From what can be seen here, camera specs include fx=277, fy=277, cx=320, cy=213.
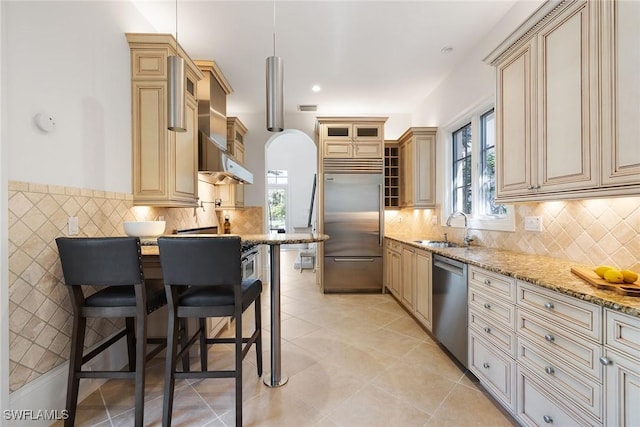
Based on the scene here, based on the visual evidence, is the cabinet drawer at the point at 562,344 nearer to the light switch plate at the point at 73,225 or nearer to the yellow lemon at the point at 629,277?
the yellow lemon at the point at 629,277

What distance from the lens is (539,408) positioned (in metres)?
1.40

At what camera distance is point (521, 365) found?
4.97 ft

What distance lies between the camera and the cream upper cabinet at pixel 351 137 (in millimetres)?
4230

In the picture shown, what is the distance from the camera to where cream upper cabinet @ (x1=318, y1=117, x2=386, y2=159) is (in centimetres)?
423

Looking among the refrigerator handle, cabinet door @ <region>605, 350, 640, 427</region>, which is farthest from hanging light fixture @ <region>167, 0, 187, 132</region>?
the refrigerator handle

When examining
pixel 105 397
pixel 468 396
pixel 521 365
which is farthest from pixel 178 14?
pixel 468 396

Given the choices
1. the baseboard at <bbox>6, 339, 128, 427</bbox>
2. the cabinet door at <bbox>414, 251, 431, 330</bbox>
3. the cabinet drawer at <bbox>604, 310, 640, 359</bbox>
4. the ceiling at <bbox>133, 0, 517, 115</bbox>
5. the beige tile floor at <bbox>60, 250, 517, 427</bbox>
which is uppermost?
the ceiling at <bbox>133, 0, 517, 115</bbox>

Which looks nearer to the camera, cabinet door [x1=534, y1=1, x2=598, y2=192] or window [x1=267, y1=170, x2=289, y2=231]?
cabinet door [x1=534, y1=1, x2=598, y2=192]

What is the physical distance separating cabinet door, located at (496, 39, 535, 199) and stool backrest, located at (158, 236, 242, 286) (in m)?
1.91

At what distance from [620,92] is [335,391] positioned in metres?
2.28

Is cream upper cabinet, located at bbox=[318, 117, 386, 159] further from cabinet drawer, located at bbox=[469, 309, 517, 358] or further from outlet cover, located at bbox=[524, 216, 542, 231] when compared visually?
cabinet drawer, located at bbox=[469, 309, 517, 358]

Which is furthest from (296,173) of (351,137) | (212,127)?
(212,127)

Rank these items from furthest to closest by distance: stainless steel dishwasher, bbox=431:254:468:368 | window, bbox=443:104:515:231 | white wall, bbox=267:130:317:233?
white wall, bbox=267:130:317:233, window, bbox=443:104:515:231, stainless steel dishwasher, bbox=431:254:468:368

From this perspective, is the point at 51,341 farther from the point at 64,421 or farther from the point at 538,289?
the point at 538,289
